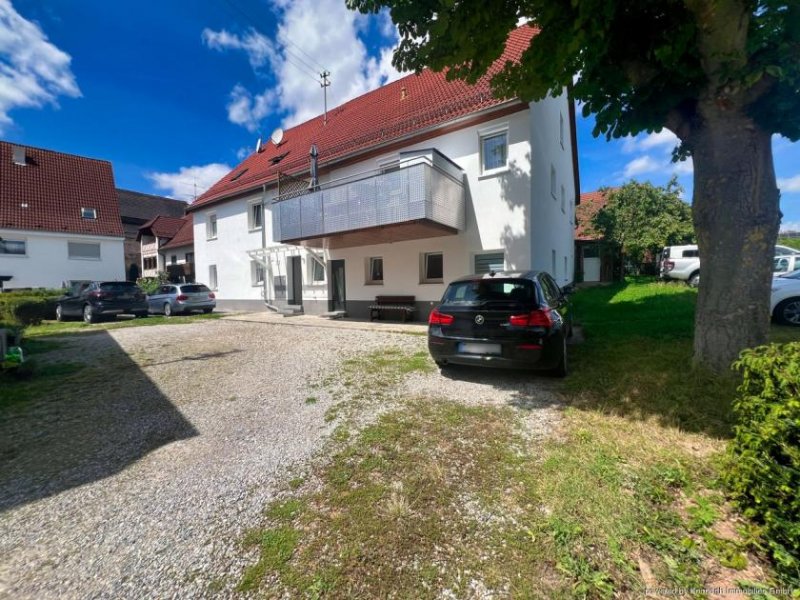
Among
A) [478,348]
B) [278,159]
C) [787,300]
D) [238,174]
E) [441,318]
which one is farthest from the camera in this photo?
[238,174]

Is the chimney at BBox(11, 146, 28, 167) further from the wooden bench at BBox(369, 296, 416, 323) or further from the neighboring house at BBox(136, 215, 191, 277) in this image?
the wooden bench at BBox(369, 296, 416, 323)

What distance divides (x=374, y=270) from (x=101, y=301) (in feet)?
38.7

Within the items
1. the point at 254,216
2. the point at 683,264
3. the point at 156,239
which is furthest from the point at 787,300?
the point at 156,239

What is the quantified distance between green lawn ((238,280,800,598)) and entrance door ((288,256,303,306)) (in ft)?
43.2

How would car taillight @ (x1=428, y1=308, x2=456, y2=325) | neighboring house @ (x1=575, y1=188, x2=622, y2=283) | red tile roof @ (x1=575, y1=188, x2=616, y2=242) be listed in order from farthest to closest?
red tile roof @ (x1=575, y1=188, x2=616, y2=242), neighboring house @ (x1=575, y1=188, x2=622, y2=283), car taillight @ (x1=428, y1=308, x2=456, y2=325)

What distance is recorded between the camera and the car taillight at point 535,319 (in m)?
4.61

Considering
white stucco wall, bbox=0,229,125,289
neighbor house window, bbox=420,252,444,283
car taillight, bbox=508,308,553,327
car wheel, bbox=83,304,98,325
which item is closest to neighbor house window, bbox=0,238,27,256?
white stucco wall, bbox=0,229,125,289

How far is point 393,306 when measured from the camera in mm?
12094

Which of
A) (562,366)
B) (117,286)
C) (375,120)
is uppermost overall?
(375,120)

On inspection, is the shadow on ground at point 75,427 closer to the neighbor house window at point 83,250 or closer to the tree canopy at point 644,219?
the neighbor house window at point 83,250

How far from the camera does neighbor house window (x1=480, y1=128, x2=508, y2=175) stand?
10.3m

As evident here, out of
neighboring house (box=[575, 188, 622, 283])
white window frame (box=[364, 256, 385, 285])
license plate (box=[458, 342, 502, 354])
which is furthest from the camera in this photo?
neighboring house (box=[575, 188, 622, 283])

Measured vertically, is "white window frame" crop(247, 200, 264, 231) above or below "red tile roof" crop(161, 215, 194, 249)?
below

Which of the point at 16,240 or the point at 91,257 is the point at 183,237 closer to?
the point at 91,257
